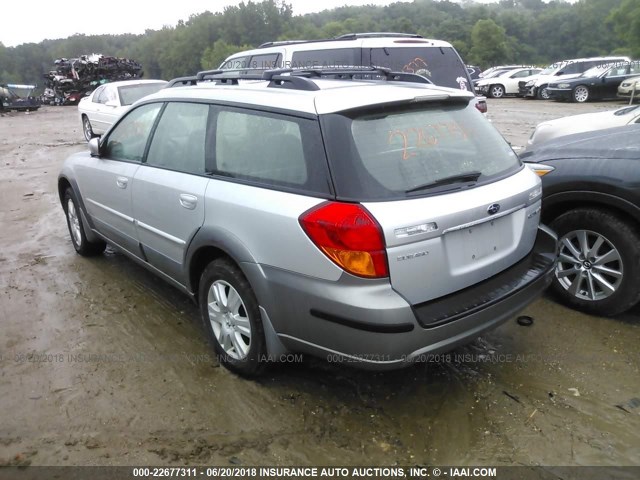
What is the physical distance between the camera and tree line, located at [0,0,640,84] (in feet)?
286

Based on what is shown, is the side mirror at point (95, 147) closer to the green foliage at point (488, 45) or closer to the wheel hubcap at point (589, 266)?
the wheel hubcap at point (589, 266)

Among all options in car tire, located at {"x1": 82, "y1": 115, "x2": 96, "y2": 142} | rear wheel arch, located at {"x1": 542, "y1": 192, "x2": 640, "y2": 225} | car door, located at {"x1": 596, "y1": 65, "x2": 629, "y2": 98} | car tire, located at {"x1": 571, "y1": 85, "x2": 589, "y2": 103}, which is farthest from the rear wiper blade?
car tire, located at {"x1": 571, "y1": 85, "x2": 589, "y2": 103}

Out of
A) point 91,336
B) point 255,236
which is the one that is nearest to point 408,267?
point 255,236

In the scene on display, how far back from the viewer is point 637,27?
1914 inches

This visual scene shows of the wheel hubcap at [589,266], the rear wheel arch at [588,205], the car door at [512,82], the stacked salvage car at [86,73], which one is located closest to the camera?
the rear wheel arch at [588,205]

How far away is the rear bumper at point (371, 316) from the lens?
237 centimetres

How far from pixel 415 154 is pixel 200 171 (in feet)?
4.38

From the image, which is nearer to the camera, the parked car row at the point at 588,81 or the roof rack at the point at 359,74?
the roof rack at the point at 359,74

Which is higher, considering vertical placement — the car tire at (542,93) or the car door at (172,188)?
the car door at (172,188)

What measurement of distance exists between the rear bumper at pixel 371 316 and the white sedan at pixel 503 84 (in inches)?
1044

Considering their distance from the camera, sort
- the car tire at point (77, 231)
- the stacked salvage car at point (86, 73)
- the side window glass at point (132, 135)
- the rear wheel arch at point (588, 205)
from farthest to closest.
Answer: the stacked salvage car at point (86, 73)
the car tire at point (77, 231)
the side window glass at point (132, 135)
the rear wheel arch at point (588, 205)

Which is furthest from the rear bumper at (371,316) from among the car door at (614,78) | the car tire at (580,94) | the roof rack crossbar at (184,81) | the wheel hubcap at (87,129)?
the car tire at (580,94)

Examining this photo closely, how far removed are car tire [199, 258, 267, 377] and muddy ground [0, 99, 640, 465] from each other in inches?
5.5

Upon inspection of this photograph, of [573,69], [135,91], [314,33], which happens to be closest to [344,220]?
[135,91]
